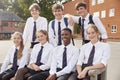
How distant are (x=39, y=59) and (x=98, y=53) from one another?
1189mm

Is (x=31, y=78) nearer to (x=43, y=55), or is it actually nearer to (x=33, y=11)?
(x=43, y=55)

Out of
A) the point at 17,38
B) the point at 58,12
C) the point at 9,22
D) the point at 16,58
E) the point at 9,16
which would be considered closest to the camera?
the point at 17,38

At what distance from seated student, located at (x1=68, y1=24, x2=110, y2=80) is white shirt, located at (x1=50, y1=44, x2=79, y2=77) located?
0.50 ft

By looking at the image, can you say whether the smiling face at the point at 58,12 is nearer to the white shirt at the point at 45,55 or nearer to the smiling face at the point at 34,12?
A: the smiling face at the point at 34,12

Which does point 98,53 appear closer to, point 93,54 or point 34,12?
point 93,54

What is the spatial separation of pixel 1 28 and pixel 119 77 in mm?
73040

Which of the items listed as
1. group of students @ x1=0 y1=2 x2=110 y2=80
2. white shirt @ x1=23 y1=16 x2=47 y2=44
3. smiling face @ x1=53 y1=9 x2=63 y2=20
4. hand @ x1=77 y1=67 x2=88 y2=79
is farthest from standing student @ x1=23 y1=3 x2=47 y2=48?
hand @ x1=77 y1=67 x2=88 y2=79

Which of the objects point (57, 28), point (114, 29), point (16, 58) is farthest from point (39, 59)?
point (114, 29)

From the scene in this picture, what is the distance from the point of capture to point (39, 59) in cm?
634

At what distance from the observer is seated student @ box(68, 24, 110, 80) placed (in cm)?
564

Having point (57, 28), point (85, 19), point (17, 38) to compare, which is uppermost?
point (85, 19)

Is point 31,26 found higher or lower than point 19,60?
higher

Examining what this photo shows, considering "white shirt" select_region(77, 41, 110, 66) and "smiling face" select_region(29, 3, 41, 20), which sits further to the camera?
"smiling face" select_region(29, 3, 41, 20)

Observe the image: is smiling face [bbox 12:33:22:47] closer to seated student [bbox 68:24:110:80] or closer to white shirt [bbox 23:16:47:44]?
white shirt [bbox 23:16:47:44]
